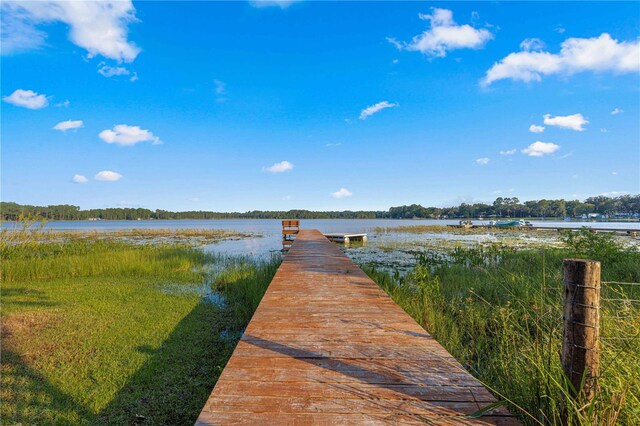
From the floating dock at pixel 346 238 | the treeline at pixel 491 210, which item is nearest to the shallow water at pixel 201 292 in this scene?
the floating dock at pixel 346 238

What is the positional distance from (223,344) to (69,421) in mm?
2439

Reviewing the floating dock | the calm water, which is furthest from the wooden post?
the floating dock

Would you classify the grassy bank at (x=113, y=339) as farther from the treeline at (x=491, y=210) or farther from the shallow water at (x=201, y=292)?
the treeline at (x=491, y=210)

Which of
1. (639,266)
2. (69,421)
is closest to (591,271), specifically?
(69,421)

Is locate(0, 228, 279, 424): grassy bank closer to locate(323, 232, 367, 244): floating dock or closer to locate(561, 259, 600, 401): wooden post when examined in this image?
locate(561, 259, 600, 401): wooden post

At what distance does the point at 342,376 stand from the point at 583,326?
69.6 inches

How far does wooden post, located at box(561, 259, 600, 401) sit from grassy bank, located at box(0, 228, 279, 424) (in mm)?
3678

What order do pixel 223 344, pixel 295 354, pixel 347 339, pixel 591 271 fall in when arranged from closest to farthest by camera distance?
pixel 591 271
pixel 295 354
pixel 347 339
pixel 223 344

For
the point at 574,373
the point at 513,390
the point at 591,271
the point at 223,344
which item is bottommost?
the point at 223,344

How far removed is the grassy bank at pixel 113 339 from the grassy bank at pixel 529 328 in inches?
137

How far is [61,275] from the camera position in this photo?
10.5 metres

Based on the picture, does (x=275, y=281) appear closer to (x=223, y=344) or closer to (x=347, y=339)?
(x=223, y=344)

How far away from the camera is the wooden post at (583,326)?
1.80m

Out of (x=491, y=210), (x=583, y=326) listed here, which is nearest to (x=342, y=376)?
(x=583, y=326)
